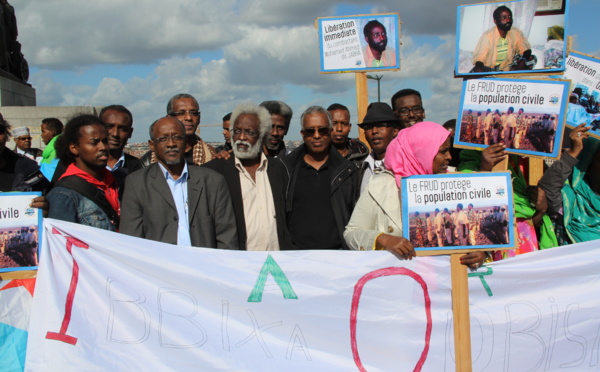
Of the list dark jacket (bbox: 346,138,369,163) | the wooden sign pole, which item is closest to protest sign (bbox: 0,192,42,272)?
the wooden sign pole

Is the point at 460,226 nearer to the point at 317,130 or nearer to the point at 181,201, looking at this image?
the point at 317,130

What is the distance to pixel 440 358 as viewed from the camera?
3670 millimetres

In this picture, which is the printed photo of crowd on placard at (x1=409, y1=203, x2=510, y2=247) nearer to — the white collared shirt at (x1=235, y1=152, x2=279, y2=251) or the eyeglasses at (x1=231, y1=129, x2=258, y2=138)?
the white collared shirt at (x1=235, y1=152, x2=279, y2=251)

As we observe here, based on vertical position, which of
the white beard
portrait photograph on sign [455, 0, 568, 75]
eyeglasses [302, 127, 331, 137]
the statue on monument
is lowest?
the white beard

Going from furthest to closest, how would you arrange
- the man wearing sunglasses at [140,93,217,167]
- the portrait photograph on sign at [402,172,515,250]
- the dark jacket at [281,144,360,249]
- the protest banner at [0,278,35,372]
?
the man wearing sunglasses at [140,93,217,167], the dark jacket at [281,144,360,249], the protest banner at [0,278,35,372], the portrait photograph on sign at [402,172,515,250]

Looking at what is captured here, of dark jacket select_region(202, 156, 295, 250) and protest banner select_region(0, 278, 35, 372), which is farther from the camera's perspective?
dark jacket select_region(202, 156, 295, 250)

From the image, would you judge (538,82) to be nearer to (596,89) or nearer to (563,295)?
(596,89)

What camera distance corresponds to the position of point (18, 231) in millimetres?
3727

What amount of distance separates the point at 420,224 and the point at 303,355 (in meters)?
1.12

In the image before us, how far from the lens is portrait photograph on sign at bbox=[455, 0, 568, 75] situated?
4250 millimetres

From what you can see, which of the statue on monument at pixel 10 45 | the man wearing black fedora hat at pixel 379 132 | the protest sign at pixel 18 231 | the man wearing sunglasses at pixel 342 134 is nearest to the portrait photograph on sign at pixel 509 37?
the man wearing black fedora hat at pixel 379 132

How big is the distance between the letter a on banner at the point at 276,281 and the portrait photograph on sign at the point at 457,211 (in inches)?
34.2

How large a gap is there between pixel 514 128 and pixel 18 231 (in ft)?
11.0

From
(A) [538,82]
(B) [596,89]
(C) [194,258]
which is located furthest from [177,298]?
(B) [596,89]
